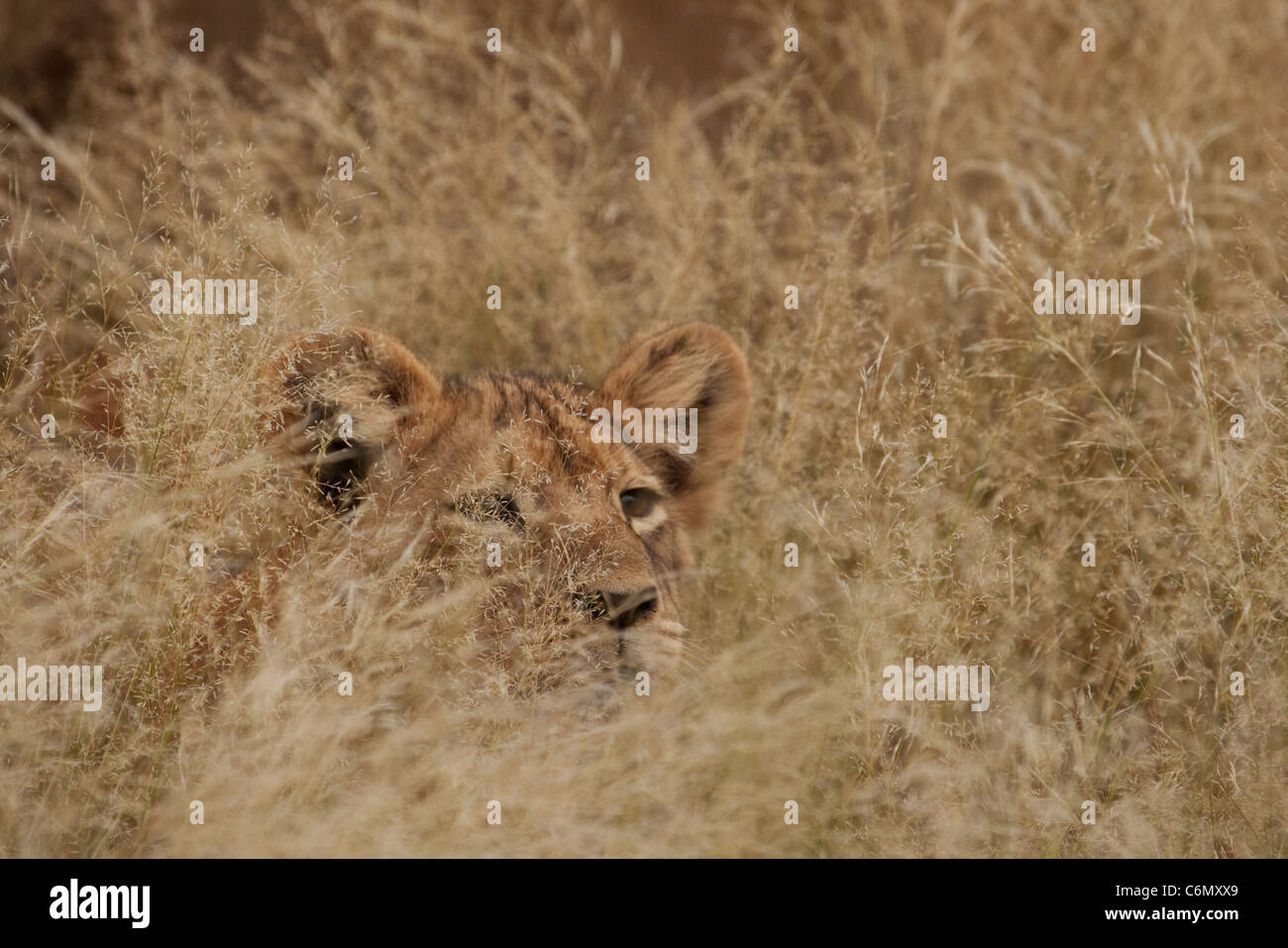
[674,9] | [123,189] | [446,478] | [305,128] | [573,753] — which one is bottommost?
[573,753]

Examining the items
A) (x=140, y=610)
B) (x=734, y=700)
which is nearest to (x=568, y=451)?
(x=734, y=700)

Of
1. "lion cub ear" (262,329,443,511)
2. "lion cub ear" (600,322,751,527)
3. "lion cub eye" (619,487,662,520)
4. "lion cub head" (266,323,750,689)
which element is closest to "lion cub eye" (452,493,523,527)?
"lion cub head" (266,323,750,689)

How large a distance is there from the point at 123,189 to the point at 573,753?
3803 millimetres

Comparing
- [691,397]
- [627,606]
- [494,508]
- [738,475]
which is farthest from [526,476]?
[738,475]

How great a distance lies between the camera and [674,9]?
826cm

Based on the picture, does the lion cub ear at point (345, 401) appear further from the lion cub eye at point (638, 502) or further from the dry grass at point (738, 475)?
the lion cub eye at point (638, 502)

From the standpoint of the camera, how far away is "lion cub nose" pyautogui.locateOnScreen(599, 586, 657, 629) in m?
3.39

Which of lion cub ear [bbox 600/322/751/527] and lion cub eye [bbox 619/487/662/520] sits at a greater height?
lion cub ear [bbox 600/322/751/527]

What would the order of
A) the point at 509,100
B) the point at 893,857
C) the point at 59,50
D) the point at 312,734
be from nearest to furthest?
the point at 312,734 < the point at 893,857 < the point at 509,100 < the point at 59,50

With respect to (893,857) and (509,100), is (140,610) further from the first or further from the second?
(509,100)

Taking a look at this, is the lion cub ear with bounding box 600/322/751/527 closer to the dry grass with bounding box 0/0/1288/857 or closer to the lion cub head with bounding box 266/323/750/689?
the lion cub head with bounding box 266/323/750/689

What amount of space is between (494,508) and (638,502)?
0.78 meters

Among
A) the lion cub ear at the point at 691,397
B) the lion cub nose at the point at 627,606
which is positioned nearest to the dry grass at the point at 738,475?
the lion cub ear at the point at 691,397

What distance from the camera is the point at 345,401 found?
11.3 ft
